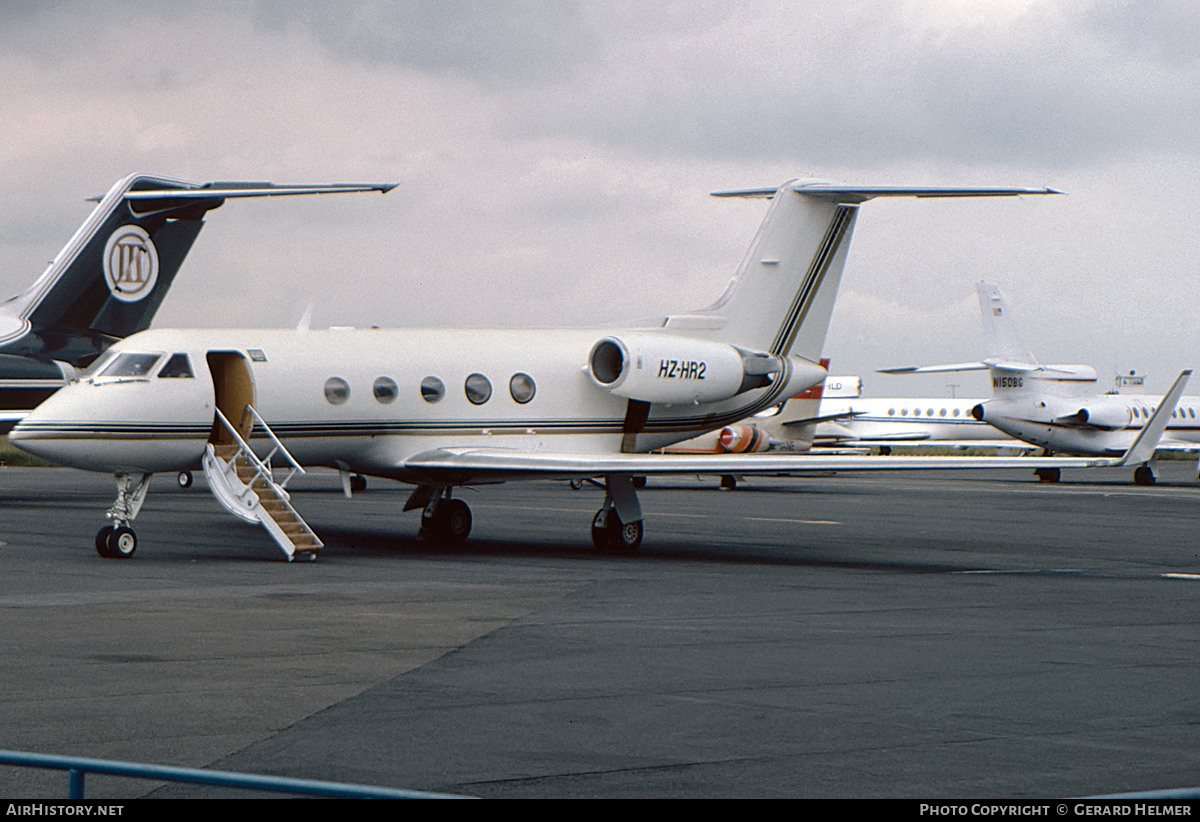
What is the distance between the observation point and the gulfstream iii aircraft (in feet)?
91.5

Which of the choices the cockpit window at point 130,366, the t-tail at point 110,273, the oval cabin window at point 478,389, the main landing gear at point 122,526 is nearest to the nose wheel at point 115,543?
the main landing gear at point 122,526

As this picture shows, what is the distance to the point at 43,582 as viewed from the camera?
15289 millimetres

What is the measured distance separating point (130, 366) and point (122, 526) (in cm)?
211

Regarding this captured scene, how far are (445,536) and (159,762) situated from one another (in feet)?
47.8

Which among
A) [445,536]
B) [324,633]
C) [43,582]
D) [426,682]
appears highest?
[445,536]

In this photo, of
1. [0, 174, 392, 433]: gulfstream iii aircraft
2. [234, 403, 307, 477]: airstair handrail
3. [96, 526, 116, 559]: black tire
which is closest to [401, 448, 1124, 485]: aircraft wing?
[234, 403, 307, 477]: airstair handrail

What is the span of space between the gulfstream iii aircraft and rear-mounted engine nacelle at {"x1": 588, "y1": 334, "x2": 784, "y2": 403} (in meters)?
9.57

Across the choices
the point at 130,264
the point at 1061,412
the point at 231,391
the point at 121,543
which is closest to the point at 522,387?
the point at 231,391

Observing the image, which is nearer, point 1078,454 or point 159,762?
point 159,762

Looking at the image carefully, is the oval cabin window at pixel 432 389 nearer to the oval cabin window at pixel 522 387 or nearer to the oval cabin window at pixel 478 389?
the oval cabin window at pixel 478 389

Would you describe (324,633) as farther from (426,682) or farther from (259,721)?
(259,721)

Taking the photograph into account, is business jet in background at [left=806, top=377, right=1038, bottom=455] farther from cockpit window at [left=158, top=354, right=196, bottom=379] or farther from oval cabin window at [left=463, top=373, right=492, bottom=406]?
cockpit window at [left=158, top=354, right=196, bottom=379]
